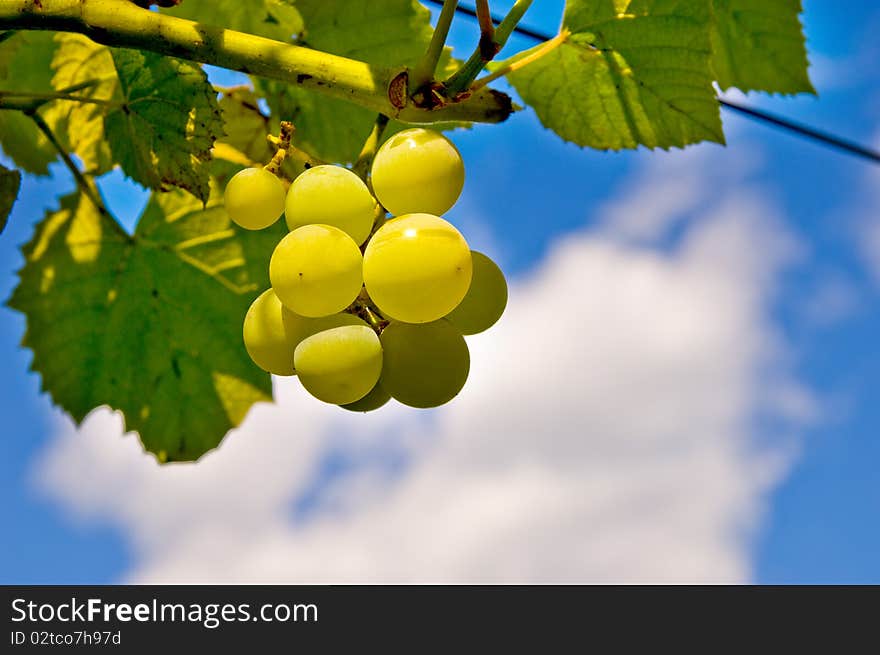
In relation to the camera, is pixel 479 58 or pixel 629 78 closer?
pixel 479 58

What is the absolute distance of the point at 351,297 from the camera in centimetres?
51

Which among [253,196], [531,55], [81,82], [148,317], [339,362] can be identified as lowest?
[339,362]

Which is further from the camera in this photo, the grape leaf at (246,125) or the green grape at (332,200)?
the grape leaf at (246,125)

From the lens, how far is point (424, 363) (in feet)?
1.67

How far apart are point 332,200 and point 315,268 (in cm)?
5

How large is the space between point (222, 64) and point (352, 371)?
19 centimetres

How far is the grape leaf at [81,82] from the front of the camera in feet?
2.66

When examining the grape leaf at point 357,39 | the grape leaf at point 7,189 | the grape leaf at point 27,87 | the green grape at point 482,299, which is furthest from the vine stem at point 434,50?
the grape leaf at point 27,87

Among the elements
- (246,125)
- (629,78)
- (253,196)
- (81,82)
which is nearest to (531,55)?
(629,78)

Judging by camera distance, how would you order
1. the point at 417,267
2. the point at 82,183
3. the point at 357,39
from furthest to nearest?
1. the point at 82,183
2. the point at 357,39
3. the point at 417,267

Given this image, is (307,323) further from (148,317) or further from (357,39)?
(148,317)

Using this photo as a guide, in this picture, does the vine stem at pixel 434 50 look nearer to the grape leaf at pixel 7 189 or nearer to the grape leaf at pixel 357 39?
the grape leaf at pixel 357 39

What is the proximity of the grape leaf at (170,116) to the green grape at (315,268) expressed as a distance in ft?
0.67

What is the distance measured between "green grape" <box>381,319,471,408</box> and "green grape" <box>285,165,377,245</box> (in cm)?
7
